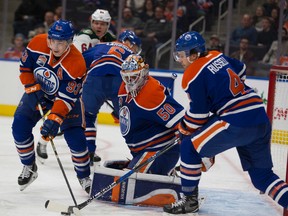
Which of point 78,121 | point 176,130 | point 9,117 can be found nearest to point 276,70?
point 176,130

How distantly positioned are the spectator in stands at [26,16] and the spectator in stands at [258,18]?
2.55 metres

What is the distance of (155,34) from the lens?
8414 millimetres

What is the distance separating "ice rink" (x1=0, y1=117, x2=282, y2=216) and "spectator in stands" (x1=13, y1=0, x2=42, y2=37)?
2.85 meters

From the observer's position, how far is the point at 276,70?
5.07m

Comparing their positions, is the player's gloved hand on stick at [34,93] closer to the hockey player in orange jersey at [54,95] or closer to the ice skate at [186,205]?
the hockey player in orange jersey at [54,95]

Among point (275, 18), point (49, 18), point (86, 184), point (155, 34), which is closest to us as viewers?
point (86, 184)

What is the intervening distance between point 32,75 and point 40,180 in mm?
803

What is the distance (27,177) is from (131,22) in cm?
420

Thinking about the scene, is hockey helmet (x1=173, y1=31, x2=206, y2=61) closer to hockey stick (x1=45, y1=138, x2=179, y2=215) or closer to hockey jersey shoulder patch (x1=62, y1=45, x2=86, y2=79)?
hockey stick (x1=45, y1=138, x2=179, y2=215)

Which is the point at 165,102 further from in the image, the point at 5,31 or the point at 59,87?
the point at 5,31

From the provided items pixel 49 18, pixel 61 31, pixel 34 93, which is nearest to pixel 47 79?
pixel 34 93

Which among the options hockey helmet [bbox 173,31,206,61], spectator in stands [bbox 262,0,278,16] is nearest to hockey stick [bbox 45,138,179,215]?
hockey helmet [bbox 173,31,206,61]

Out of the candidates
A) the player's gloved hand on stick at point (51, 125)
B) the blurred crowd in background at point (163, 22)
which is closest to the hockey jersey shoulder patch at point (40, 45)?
the player's gloved hand on stick at point (51, 125)

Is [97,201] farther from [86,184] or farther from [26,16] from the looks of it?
A: [26,16]
